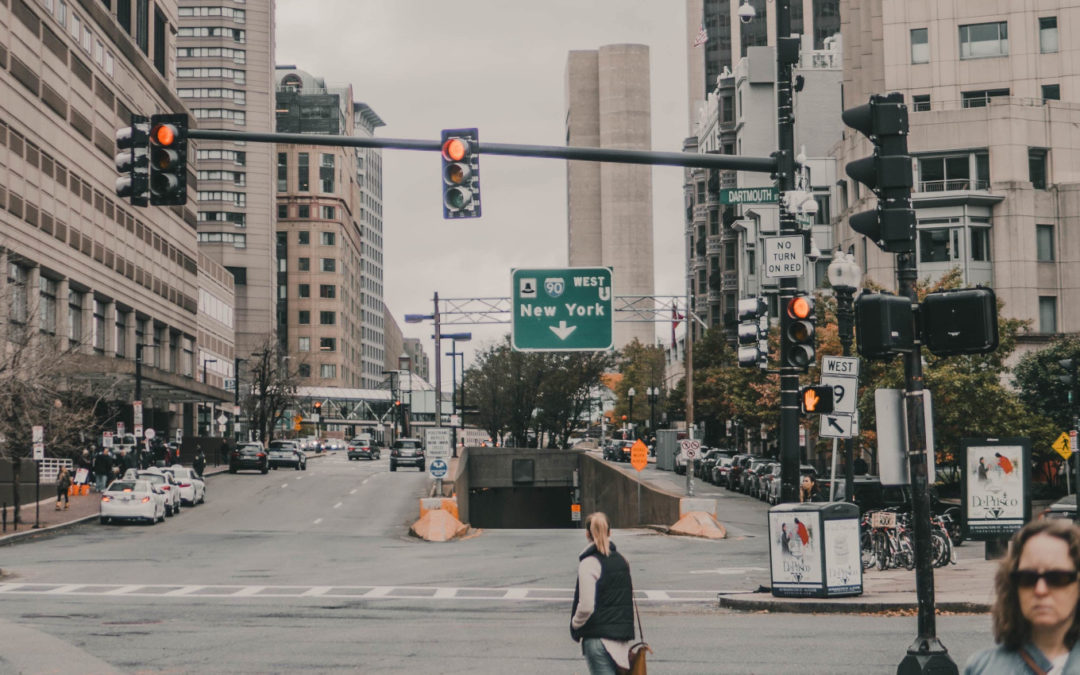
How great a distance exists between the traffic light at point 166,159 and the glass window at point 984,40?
187 feet

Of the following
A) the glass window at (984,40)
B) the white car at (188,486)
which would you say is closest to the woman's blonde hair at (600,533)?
the white car at (188,486)

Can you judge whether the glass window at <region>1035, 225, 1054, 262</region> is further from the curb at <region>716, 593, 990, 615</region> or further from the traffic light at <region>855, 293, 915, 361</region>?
the traffic light at <region>855, 293, 915, 361</region>

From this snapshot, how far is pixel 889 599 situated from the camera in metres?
19.4

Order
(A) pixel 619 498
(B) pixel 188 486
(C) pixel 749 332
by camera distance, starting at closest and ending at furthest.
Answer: (C) pixel 749 332 < (B) pixel 188 486 < (A) pixel 619 498

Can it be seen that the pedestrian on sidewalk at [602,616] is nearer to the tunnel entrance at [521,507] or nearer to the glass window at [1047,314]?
the glass window at [1047,314]

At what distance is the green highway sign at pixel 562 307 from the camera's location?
29.8 metres

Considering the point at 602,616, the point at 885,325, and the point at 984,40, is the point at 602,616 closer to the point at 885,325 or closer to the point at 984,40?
the point at 885,325

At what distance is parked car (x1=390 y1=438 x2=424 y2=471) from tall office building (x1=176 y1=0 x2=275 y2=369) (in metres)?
77.2

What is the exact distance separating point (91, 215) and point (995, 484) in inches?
2218

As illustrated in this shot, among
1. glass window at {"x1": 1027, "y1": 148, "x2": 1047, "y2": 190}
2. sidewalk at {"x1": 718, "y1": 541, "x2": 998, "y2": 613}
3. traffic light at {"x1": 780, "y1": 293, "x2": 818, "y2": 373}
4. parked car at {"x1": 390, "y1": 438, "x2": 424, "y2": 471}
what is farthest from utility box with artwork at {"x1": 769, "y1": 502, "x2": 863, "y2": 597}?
parked car at {"x1": 390, "y1": 438, "x2": 424, "y2": 471}

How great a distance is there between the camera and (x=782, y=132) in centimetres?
1888

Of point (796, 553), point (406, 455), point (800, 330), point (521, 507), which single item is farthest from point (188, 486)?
point (800, 330)

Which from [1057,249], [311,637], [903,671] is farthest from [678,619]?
[1057,249]

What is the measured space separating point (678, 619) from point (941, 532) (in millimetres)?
9311
